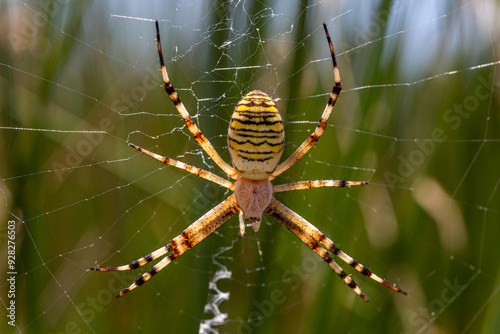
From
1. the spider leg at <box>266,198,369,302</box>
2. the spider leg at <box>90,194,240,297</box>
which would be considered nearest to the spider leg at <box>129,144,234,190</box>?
the spider leg at <box>90,194,240,297</box>

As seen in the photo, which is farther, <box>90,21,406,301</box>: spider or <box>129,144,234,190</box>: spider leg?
<box>129,144,234,190</box>: spider leg

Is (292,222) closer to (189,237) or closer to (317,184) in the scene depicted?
(317,184)

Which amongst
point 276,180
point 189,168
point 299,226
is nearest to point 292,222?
point 299,226

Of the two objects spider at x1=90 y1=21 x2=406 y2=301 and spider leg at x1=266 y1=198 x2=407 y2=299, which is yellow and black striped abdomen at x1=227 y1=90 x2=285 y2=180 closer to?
spider at x1=90 y1=21 x2=406 y2=301

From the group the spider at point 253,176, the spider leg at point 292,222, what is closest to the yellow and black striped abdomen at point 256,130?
the spider at point 253,176

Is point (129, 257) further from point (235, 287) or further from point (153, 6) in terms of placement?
point (153, 6)

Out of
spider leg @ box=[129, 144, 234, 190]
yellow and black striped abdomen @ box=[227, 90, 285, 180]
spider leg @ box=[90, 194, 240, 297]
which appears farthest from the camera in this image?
spider leg @ box=[90, 194, 240, 297]

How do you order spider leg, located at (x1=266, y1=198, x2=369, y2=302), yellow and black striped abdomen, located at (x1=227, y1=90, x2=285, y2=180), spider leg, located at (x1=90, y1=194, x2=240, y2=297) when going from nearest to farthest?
yellow and black striped abdomen, located at (x1=227, y1=90, x2=285, y2=180) < spider leg, located at (x1=90, y1=194, x2=240, y2=297) < spider leg, located at (x1=266, y1=198, x2=369, y2=302)
